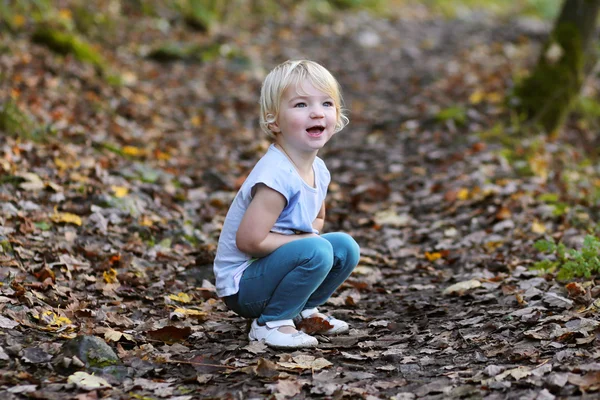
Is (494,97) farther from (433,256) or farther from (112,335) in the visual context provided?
(112,335)

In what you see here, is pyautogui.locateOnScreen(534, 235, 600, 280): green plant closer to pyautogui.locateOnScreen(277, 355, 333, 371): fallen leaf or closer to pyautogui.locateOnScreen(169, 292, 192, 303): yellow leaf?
pyautogui.locateOnScreen(277, 355, 333, 371): fallen leaf

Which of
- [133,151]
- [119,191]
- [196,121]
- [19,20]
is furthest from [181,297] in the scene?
[19,20]

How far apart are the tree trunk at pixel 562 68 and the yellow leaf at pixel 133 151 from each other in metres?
4.59

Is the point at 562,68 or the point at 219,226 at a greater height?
the point at 562,68

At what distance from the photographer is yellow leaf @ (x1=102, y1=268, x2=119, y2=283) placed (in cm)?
436

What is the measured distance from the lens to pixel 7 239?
4406 mm

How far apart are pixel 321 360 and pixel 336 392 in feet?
1.29

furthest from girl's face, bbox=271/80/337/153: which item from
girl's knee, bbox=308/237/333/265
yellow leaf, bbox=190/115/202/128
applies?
yellow leaf, bbox=190/115/202/128

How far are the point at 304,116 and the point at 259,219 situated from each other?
0.58 metres

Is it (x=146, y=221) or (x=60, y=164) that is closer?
(x=146, y=221)

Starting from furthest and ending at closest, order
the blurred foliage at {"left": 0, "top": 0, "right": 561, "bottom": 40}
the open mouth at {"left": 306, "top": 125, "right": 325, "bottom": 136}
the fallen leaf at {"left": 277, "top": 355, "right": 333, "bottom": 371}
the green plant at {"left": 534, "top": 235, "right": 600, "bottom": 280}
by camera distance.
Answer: the blurred foliage at {"left": 0, "top": 0, "right": 561, "bottom": 40} < the green plant at {"left": 534, "top": 235, "right": 600, "bottom": 280} < the open mouth at {"left": 306, "top": 125, "right": 325, "bottom": 136} < the fallen leaf at {"left": 277, "top": 355, "right": 333, "bottom": 371}

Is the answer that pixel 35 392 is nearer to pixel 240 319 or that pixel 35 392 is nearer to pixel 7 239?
pixel 240 319

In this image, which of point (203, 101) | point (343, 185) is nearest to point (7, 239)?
point (343, 185)

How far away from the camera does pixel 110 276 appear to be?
4.41 m
